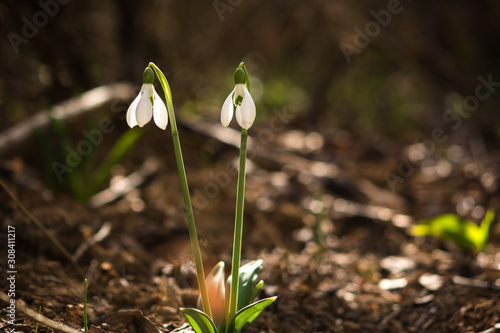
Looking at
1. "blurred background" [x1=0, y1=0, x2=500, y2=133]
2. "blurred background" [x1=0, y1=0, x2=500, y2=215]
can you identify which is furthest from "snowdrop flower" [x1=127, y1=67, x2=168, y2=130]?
"blurred background" [x1=0, y1=0, x2=500, y2=133]

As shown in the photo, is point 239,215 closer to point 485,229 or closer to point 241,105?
point 241,105

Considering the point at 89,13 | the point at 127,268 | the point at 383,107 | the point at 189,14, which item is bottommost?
the point at 127,268

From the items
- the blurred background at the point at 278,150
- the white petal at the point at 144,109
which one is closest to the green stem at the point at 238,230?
the white petal at the point at 144,109

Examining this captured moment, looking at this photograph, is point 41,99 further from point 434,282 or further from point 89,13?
point 434,282

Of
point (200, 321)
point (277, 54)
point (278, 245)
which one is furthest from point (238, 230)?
point (277, 54)

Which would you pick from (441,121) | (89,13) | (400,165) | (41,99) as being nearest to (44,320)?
(41,99)

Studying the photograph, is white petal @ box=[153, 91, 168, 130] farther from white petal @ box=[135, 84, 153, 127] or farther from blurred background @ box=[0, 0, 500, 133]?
blurred background @ box=[0, 0, 500, 133]
